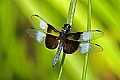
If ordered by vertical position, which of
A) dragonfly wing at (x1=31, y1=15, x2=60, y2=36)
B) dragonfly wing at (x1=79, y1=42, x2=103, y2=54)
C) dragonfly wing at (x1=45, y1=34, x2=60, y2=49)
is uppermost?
dragonfly wing at (x1=31, y1=15, x2=60, y2=36)

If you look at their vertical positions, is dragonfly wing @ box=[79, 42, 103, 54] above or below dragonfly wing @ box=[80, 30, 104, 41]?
below

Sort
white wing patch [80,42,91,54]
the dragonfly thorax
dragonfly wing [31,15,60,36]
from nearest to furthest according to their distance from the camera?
the dragonfly thorax → white wing patch [80,42,91,54] → dragonfly wing [31,15,60,36]

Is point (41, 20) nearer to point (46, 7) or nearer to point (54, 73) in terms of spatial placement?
point (46, 7)

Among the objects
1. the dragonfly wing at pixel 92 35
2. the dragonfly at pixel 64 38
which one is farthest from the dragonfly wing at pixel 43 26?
the dragonfly wing at pixel 92 35

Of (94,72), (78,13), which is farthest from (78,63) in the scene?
(78,13)

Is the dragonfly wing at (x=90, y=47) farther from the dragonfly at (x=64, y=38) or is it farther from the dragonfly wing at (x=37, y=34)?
the dragonfly wing at (x=37, y=34)

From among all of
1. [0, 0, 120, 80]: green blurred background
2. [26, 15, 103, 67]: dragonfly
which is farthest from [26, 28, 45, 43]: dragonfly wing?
[0, 0, 120, 80]: green blurred background

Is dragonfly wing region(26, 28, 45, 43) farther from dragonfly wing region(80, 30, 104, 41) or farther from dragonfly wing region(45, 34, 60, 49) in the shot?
dragonfly wing region(80, 30, 104, 41)

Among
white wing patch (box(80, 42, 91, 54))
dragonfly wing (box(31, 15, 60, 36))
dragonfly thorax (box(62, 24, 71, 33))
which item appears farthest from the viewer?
dragonfly wing (box(31, 15, 60, 36))
